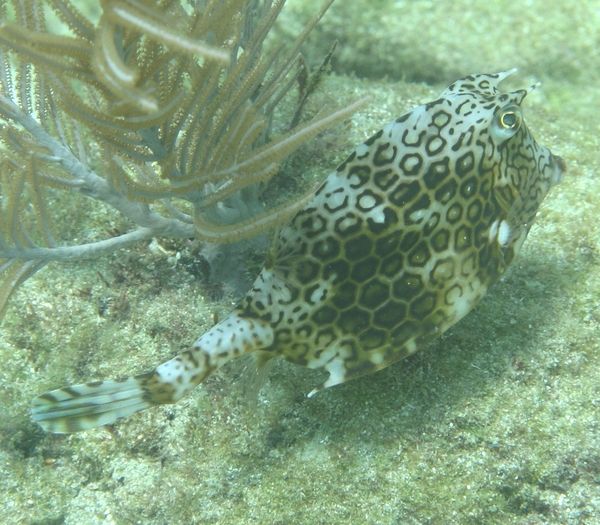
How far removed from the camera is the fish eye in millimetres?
2178

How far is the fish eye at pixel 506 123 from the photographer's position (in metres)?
2.18

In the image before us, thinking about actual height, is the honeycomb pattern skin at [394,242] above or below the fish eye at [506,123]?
below

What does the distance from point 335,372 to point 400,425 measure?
55 cm

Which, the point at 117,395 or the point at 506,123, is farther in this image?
the point at 506,123

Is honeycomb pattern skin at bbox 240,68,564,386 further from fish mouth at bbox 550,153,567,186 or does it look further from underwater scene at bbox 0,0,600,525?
fish mouth at bbox 550,153,567,186

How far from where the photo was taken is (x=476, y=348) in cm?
262

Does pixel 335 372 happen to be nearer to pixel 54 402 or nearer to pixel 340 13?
pixel 54 402

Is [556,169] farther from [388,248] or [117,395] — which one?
[117,395]

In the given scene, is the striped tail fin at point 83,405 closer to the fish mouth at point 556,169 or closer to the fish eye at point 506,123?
the fish eye at point 506,123

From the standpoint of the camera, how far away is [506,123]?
2.19 m

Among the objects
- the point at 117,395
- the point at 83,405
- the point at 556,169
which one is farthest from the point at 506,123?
the point at 83,405

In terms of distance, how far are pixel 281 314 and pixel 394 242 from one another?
2.09 ft

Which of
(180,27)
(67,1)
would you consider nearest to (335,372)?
(180,27)

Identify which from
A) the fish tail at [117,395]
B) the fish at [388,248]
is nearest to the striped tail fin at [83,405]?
the fish tail at [117,395]
